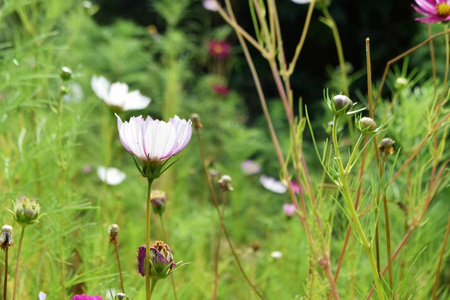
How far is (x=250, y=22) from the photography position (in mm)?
3053

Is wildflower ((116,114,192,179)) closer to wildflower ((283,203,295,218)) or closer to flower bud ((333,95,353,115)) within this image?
flower bud ((333,95,353,115))

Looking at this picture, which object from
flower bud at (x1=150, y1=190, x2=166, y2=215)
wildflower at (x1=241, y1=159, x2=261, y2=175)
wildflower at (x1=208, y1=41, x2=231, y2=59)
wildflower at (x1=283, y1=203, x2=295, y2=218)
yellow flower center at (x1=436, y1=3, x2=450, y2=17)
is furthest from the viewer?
wildflower at (x1=208, y1=41, x2=231, y2=59)

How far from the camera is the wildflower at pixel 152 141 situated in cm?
40

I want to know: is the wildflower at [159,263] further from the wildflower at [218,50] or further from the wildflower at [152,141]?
the wildflower at [218,50]

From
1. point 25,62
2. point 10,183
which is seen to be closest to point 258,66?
point 25,62

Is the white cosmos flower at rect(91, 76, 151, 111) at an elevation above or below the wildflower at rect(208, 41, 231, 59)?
above

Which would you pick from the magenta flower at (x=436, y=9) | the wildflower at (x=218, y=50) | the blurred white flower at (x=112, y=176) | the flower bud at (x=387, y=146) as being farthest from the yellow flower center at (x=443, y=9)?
the wildflower at (x=218, y=50)

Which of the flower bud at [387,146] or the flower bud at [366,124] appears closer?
the flower bud at [366,124]

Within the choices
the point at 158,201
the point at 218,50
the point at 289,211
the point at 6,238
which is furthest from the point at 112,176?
the point at 218,50

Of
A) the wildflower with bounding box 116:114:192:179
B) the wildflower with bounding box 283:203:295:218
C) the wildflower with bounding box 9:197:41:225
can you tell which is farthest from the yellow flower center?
the wildflower with bounding box 283:203:295:218

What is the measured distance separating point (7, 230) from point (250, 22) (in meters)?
2.72

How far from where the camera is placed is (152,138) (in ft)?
1.34

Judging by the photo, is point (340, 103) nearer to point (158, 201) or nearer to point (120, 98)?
point (158, 201)

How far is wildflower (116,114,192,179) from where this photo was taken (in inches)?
15.9
